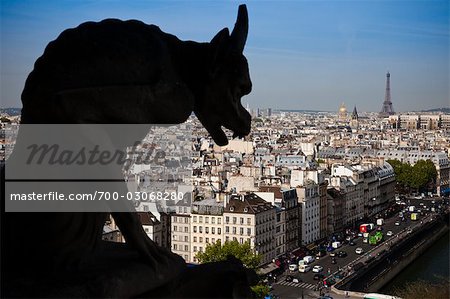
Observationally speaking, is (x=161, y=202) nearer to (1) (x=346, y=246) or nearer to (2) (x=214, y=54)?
(1) (x=346, y=246)

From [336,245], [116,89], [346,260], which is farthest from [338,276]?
[116,89]

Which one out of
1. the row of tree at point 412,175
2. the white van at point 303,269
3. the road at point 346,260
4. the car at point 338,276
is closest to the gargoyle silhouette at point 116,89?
the road at point 346,260

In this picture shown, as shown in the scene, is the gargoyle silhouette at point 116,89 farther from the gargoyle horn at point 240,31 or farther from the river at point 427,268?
the river at point 427,268

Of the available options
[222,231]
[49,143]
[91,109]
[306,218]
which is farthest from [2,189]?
[306,218]

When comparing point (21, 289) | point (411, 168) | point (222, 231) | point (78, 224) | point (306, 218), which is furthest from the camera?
point (411, 168)

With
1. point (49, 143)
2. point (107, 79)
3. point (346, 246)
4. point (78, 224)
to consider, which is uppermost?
point (107, 79)

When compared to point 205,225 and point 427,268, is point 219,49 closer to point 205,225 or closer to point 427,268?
point 205,225
